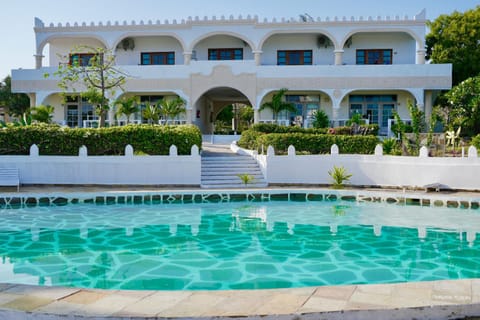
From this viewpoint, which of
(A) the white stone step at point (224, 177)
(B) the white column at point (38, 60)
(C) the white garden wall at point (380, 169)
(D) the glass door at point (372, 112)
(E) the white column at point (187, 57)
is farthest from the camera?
(B) the white column at point (38, 60)

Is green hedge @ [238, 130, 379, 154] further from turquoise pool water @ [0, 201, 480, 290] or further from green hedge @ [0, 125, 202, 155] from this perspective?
turquoise pool water @ [0, 201, 480, 290]

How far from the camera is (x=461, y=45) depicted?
92.6 ft

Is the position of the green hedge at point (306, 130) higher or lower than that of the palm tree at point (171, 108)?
lower

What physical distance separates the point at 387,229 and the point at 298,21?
57.5ft

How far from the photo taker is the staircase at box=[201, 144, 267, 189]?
15.5 metres

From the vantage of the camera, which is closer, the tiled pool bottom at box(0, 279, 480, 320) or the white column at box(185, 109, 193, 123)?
the tiled pool bottom at box(0, 279, 480, 320)

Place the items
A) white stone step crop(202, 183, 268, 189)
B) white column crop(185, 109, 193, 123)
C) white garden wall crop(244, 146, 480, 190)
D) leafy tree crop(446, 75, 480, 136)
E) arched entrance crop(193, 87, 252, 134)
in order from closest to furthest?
white garden wall crop(244, 146, 480, 190) < white stone step crop(202, 183, 268, 189) < leafy tree crop(446, 75, 480, 136) < white column crop(185, 109, 193, 123) < arched entrance crop(193, 87, 252, 134)

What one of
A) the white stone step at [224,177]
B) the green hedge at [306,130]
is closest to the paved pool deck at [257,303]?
the white stone step at [224,177]

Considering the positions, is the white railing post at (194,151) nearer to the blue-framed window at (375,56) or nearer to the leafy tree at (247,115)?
the blue-framed window at (375,56)

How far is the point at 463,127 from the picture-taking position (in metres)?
22.4

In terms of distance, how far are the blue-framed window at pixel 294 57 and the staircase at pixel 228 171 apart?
10849 millimetres

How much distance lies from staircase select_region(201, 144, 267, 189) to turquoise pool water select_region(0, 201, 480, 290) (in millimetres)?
2424

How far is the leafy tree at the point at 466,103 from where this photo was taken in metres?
21.3

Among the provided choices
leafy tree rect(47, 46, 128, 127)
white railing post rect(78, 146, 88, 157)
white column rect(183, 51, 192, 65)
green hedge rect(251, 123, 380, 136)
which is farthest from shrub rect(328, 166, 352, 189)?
white column rect(183, 51, 192, 65)
